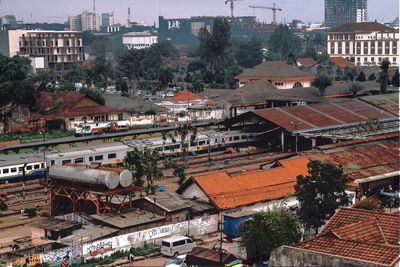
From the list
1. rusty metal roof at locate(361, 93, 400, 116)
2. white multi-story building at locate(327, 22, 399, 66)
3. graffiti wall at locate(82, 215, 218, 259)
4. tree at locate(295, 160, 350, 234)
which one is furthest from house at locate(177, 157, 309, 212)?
white multi-story building at locate(327, 22, 399, 66)

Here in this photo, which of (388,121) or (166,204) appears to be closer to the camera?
(166,204)

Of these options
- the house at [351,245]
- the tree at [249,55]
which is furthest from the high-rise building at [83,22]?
the house at [351,245]

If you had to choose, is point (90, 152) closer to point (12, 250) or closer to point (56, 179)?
point (56, 179)

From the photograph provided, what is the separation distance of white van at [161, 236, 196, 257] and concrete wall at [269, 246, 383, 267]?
499cm

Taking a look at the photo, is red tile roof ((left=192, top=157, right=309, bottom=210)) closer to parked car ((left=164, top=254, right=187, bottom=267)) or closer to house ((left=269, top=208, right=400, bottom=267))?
parked car ((left=164, top=254, right=187, bottom=267))

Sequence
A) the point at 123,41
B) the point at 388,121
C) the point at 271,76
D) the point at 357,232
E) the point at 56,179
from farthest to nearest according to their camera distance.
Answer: the point at 123,41, the point at 271,76, the point at 388,121, the point at 56,179, the point at 357,232

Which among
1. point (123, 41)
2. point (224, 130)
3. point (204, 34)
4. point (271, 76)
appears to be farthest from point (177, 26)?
point (224, 130)

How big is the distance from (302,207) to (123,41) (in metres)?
145

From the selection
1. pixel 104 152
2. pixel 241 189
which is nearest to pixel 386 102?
pixel 104 152

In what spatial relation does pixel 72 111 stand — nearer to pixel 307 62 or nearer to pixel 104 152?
pixel 104 152

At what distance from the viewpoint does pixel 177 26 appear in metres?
188

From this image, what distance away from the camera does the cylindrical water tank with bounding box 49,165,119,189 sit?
19.5 m

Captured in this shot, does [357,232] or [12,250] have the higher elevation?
[357,232]

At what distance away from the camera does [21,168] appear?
26.8m
